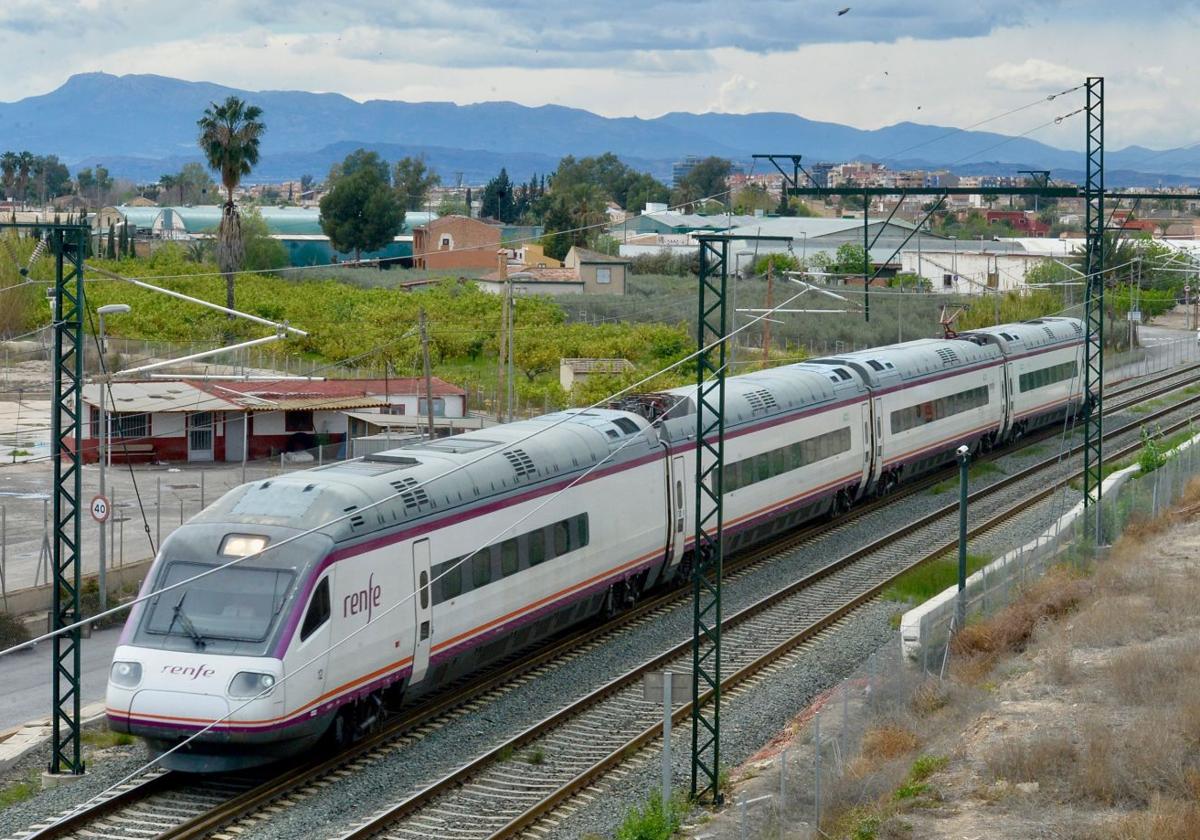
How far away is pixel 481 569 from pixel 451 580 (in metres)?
0.77

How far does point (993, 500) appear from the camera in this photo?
37031 mm

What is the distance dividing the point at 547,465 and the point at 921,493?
18.0 m

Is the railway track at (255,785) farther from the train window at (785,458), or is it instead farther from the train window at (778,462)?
the train window at (778,462)

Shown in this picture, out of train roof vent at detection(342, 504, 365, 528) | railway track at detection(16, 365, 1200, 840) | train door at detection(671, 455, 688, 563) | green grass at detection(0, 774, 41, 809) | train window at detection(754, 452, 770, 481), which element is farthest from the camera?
train window at detection(754, 452, 770, 481)

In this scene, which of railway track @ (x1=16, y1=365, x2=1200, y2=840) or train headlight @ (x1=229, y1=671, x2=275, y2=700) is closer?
railway track @ (x1=16, y1=365, x2=1200, y2=840)

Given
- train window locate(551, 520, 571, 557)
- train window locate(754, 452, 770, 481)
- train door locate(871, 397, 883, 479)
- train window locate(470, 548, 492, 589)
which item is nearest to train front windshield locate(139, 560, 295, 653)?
train window locate(470, 548, 492, 589)

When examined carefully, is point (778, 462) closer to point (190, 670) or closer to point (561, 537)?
point (561, 537)

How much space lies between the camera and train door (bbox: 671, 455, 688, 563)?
25.8 m

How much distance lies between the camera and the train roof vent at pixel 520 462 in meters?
21.5

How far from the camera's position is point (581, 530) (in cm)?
2294

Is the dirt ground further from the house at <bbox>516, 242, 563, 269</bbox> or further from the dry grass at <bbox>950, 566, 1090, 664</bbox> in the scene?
the house at <bbox>516, 242, 563, 269</bbox>

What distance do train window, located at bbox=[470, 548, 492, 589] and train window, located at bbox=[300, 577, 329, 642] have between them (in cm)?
328

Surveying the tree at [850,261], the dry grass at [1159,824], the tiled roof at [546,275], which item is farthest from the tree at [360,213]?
the dry grass at [1159,824]

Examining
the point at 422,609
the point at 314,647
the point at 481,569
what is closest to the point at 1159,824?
the point at 314,647
